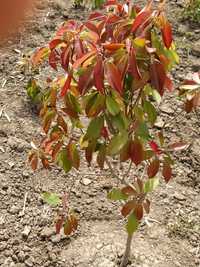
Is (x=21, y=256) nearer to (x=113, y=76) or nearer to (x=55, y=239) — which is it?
(x=55, y=239)

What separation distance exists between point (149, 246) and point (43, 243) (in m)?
0.47

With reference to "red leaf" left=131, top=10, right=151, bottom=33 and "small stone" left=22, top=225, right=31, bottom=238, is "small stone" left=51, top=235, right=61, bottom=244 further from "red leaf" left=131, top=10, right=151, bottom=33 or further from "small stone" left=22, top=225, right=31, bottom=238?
"red leaf" left=131, top=10, right=151, bottom=33

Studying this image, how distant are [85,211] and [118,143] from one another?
3.37ft

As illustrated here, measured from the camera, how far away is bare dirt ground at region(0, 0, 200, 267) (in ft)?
7.41

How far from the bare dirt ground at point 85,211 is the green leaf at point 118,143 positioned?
87 centimetres

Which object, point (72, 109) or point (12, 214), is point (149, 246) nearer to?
point (12, 214)

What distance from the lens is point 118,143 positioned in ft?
4.87

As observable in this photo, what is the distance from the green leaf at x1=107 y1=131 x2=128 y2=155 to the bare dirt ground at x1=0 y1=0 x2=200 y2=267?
874mm

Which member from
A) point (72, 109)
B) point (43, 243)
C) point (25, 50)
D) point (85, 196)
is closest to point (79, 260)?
point (43, 243)

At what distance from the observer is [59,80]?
1.58 m

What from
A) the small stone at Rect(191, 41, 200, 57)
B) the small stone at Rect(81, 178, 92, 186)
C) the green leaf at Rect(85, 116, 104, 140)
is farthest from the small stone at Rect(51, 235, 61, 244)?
the small stone at Rect(191, 41, 200, 57)

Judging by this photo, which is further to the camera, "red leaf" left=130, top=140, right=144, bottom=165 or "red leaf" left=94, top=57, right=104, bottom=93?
"red leaf" left=130, top=140, right=144, bottom=165

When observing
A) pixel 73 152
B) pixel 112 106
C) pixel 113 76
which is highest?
pixel 113 76

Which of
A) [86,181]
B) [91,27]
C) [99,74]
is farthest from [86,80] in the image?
[86,181]
